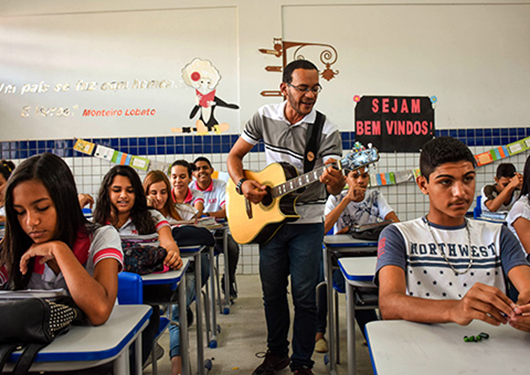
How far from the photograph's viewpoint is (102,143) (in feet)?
16.7

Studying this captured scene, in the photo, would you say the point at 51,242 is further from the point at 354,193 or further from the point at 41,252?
the point at 354,193

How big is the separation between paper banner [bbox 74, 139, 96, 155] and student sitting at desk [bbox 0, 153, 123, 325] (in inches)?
155

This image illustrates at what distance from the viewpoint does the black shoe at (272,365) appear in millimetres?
2250

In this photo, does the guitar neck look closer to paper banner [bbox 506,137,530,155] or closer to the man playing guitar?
the man playing guitar

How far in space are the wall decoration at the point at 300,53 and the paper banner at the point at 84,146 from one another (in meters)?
2.13

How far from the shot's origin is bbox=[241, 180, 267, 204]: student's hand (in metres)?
2.35

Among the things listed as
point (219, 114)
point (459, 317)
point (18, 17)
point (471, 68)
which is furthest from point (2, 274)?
point (471, 68)

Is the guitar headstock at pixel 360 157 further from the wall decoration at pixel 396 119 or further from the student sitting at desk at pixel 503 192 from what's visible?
the wall decoration at pixel 396 119

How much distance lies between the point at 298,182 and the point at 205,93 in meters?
3.21

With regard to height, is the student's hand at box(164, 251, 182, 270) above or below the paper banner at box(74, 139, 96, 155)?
below

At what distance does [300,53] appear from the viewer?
5.02 metres

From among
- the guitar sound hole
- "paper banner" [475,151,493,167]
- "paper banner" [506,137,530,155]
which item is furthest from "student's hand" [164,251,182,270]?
"paper banner" [506,137,530,155]

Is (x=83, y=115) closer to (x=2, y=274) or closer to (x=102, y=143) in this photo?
(x=102, y=143)

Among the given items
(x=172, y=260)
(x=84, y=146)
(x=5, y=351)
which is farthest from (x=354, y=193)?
(x=84, y=146)
